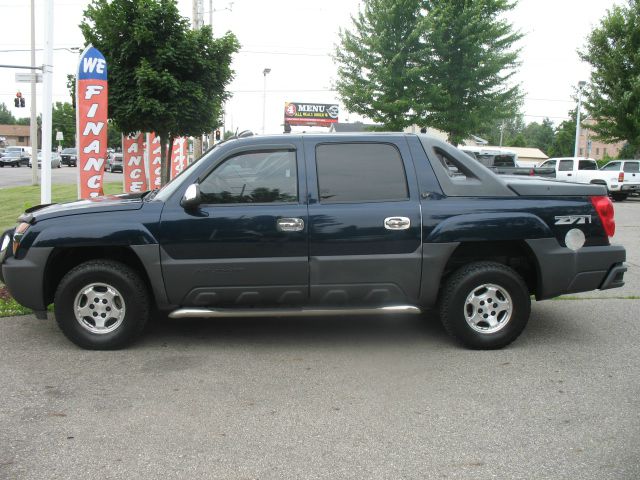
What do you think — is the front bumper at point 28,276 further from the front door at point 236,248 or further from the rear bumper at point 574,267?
the rear bumper at point 574,267

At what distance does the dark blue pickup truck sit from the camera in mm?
4934

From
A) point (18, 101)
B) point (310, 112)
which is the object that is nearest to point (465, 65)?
point (18, 101)

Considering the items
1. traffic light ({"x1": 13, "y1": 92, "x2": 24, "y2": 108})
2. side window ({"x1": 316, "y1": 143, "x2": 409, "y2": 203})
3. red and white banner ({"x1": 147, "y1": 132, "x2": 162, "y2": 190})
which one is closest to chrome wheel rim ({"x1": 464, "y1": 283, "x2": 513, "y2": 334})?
side window ({"x1": 316, "y1": 143, "x2": 409, "y2": 203})

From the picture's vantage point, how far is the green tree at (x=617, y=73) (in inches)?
1099

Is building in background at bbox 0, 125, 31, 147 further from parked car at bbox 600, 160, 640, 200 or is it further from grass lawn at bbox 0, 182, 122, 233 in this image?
parked car at bbox 600, 160, 640, 200

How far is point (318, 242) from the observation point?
4.95 m

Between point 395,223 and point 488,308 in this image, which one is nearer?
Answer: point 395,223

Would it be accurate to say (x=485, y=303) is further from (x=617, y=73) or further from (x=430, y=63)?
(x=617, y=73)

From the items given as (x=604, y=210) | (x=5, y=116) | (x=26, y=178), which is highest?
(x=5, y=116)

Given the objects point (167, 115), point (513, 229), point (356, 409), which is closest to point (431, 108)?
point (167, 115)

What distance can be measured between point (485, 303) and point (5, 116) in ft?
541

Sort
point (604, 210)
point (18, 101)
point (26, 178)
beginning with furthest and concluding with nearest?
point (18, 101) → point (26, 178) → point (604, 210)

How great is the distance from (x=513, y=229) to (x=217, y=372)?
8.80 feet

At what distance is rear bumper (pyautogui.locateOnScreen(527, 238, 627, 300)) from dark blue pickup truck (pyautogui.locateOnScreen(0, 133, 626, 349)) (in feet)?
0.04
